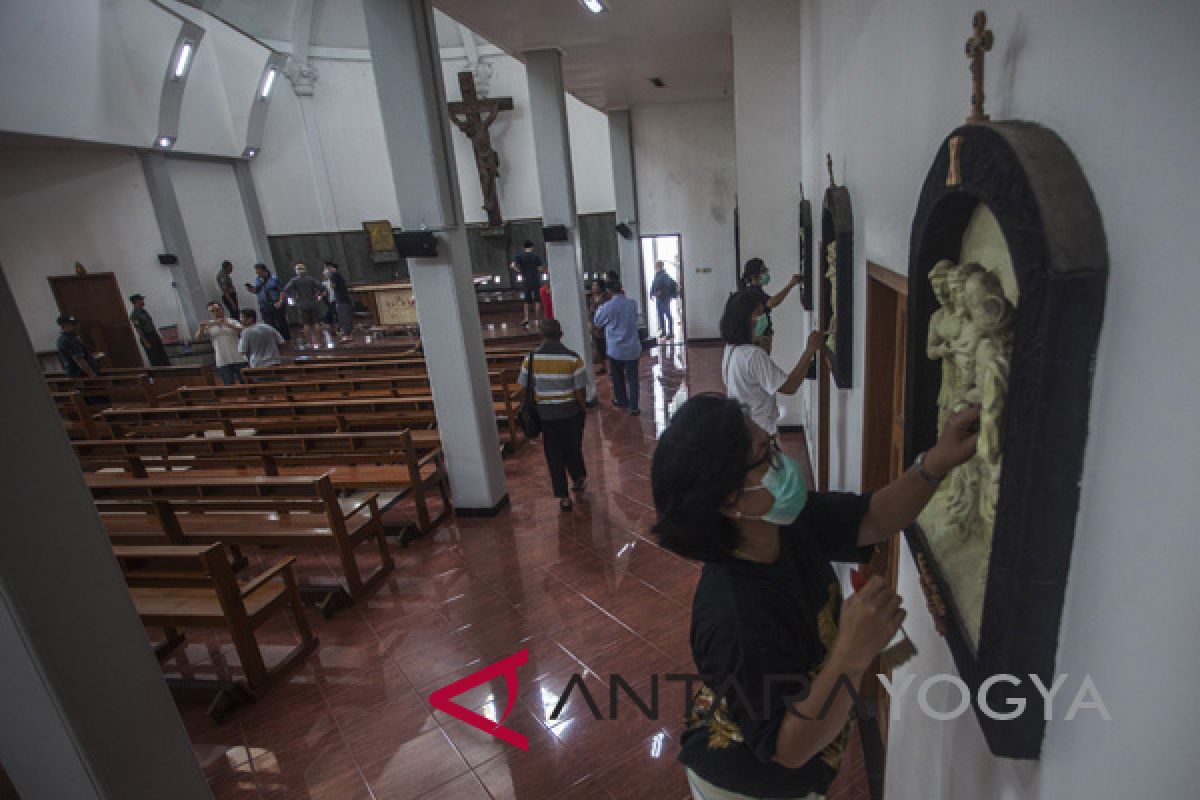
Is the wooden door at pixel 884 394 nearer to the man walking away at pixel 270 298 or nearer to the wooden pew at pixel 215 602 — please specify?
the wooden pew at pixel 215 602

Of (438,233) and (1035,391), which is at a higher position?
(438,233)

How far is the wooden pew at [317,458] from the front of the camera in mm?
5273

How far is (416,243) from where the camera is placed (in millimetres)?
5094

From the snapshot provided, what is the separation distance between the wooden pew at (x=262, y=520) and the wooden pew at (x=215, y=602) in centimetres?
43

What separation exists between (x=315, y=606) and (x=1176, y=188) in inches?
200

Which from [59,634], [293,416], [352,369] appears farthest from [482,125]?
[59,634]

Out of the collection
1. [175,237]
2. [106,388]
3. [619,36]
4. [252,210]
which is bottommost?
[106,388]

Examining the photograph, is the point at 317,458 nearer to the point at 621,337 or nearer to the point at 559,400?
the point at 559,400

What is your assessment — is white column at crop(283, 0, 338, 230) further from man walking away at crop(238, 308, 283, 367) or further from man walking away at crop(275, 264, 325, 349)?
man walking away at crop(238, 308, 283, 367)

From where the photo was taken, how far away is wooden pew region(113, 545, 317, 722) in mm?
3551

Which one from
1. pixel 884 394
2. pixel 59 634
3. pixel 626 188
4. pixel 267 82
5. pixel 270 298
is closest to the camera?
pixel 59 634

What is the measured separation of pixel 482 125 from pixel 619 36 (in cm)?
930

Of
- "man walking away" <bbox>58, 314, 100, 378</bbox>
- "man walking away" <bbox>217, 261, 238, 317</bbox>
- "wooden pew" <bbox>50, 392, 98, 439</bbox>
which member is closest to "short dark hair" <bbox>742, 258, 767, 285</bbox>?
"wooden pew" <bbox>50, 392, 98, 439</bbox>

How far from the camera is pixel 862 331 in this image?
8.57 feet
